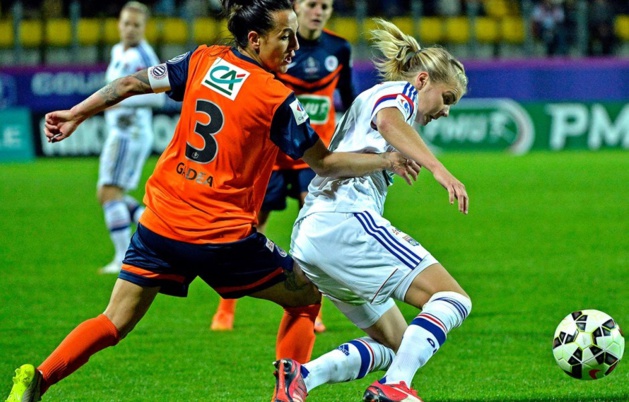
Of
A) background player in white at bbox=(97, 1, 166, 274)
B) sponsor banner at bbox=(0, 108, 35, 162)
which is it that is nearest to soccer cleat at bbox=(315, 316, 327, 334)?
background player in white at bbox=(97, 1, 166, 274)

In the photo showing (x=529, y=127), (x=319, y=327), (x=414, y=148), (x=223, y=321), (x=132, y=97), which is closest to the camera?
(x=414, y=148)

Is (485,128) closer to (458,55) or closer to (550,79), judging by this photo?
(550,79)

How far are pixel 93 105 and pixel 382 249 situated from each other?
1.48 m

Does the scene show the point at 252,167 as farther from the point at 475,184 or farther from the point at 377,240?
the point at 475,184

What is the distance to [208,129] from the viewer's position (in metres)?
4.41

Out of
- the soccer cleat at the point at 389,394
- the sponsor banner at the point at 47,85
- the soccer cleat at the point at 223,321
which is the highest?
the soccer cleat at the point at 389,394

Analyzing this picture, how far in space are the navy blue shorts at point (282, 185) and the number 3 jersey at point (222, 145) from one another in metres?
2.61

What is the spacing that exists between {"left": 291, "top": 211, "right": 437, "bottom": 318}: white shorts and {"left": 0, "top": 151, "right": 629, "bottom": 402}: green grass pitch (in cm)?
102

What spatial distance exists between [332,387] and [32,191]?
38.6 feet

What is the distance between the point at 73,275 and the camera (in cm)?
948

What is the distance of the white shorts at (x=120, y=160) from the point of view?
9703mm

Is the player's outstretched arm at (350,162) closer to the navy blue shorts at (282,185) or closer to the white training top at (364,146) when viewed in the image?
the white training top at (364,146)

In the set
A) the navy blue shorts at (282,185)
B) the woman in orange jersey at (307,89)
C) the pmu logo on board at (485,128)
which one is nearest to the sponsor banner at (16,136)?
the pmu logo on board at (485,128)

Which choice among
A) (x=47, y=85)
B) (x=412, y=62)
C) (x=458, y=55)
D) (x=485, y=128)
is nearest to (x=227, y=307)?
(x=412, y=62)
